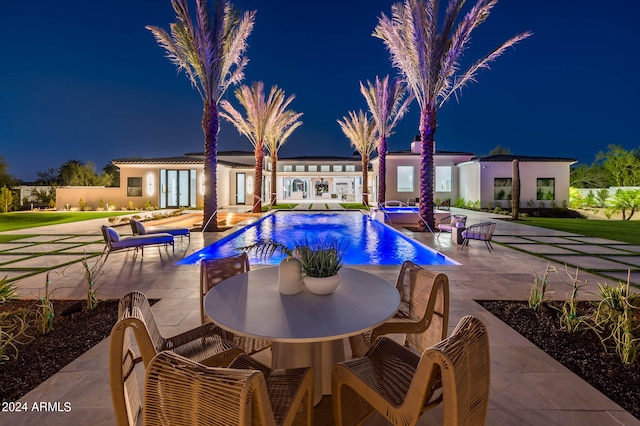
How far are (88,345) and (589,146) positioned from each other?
157 metres

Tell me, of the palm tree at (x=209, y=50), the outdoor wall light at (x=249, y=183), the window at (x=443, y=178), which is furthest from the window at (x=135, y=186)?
the window at (x=443, y=178)

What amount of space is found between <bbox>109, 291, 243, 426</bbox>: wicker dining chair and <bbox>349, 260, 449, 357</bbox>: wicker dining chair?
1142mm

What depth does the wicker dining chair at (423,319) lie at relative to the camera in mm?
2809

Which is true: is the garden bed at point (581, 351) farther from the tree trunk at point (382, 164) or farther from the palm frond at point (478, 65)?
the tree trunk at point (382, 164)

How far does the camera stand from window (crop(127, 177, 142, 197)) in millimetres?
23312

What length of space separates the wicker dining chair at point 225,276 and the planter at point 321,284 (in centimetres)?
90

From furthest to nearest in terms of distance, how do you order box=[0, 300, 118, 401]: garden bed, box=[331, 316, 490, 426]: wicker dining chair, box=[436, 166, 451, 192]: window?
box=[436, 166, 451, 192]: window → box=[0, 300, 118, 401]: garden bed → box=[331, 316, 490, 426]: wicker dining chair

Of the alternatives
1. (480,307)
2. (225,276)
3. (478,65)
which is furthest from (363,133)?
(225,276)

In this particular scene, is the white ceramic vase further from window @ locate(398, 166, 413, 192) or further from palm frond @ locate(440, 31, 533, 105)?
window @ locate(398, 166, 413, 192)

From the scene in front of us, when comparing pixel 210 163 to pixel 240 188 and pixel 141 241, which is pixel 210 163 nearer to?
pixel 141 241

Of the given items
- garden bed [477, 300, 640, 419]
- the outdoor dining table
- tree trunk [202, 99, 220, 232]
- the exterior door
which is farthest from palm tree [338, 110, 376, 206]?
the outdoor dining table

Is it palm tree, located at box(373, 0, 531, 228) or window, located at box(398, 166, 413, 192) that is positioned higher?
palm tree, located at box(373, 0, 531, 228)

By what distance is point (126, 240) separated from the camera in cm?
785

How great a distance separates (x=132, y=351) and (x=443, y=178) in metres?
27.8
